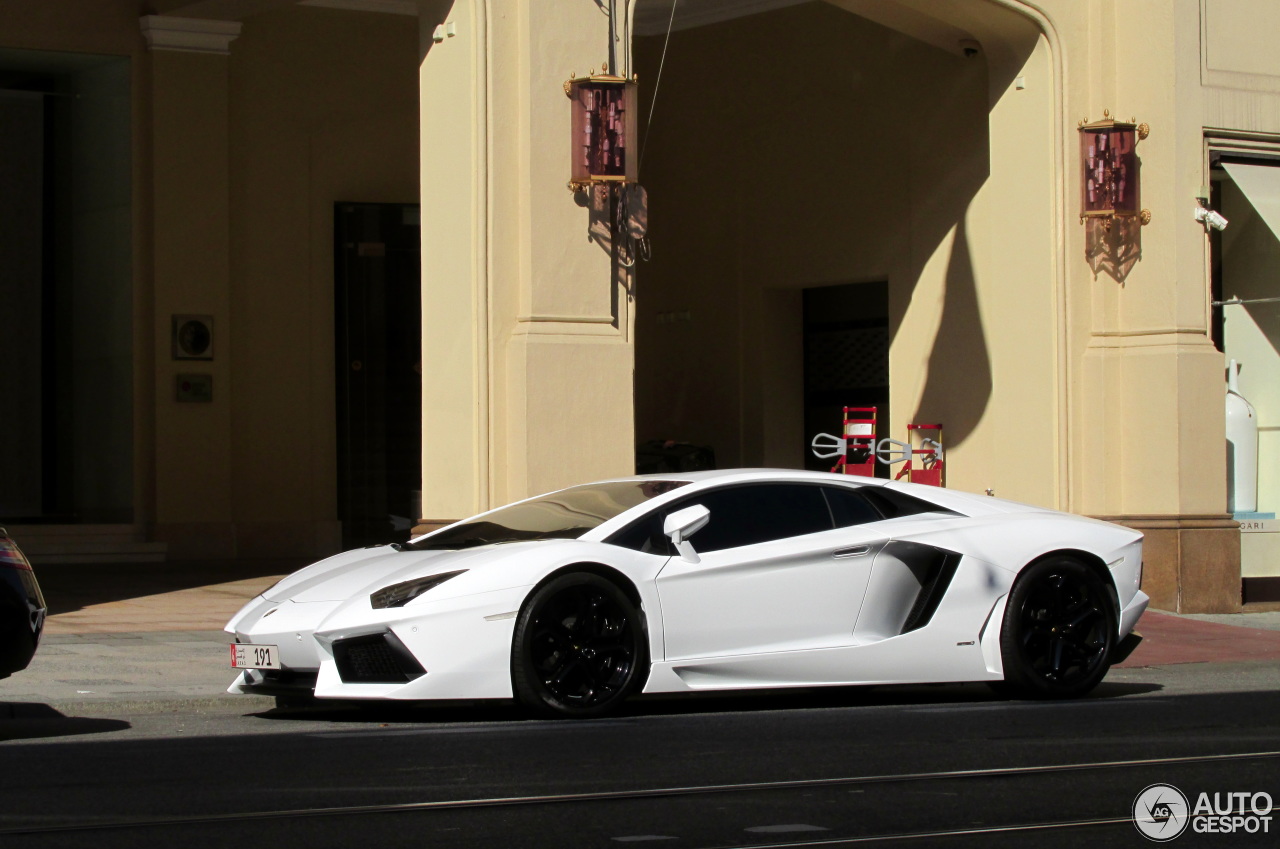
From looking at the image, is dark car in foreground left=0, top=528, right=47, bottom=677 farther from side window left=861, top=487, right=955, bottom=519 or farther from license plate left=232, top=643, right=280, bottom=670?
side window left=861, top=487, right=955, bottom=519

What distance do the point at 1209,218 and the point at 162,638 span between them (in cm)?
949

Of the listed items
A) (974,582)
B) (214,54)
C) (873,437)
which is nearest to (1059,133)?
(873,437)

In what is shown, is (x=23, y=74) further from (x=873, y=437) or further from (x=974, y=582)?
(x=974, y=582)

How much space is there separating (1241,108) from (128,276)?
11.1m

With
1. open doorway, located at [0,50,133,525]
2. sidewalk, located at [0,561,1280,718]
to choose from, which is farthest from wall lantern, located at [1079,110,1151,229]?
open doorway, located at [0,50,133,525]

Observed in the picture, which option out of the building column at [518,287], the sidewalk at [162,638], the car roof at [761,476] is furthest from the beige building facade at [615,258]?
the car roof at [761,476]

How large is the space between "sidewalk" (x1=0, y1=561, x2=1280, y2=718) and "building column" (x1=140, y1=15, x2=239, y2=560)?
0.78m

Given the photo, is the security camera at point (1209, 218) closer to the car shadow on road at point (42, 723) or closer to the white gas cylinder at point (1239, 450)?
→ the white gas cylinder at point (1239, 450)

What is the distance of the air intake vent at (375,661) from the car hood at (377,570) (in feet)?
1.01

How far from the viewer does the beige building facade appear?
12664 mm

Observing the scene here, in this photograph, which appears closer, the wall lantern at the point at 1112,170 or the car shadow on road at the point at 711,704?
the car shadow on road at the point at 711,704

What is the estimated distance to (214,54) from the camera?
17.9m

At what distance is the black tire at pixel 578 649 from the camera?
7.44m

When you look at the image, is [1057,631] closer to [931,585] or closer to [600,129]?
[931,585]
